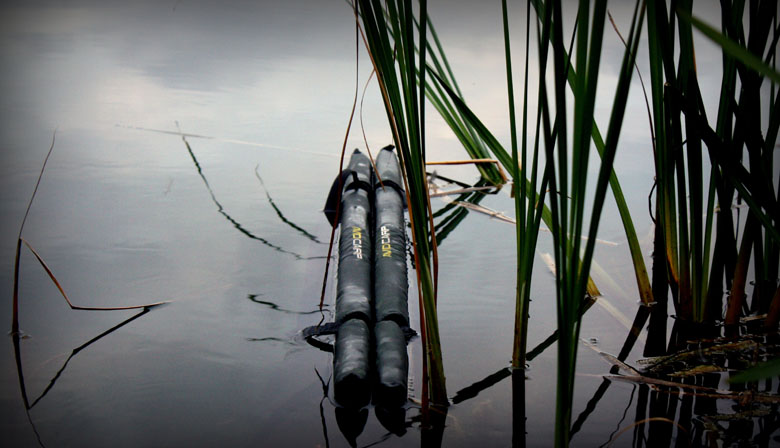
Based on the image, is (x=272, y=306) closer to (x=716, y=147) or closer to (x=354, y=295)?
(x=354, y=295)

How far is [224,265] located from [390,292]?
0.51 m

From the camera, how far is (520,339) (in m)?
1.19

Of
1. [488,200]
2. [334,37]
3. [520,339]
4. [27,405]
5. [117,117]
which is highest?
[334,37]

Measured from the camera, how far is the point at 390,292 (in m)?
1.36

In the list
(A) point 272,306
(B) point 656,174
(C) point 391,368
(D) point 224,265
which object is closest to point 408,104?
(C) point 391,368

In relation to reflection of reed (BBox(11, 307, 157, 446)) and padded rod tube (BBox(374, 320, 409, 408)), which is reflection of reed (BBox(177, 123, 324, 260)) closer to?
reflection of reed (BBox(11, 307, 157, 446))

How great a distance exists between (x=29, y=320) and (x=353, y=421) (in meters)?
0.72

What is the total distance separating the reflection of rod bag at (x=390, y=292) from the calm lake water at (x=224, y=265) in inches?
2.3

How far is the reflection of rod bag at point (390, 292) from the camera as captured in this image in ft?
3.56

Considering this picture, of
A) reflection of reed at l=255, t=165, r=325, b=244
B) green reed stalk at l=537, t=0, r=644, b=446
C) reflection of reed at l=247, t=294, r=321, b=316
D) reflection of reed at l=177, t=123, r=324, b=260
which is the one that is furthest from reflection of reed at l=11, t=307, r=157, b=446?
green reed stalk at l=537, t=0, r=644, b=446

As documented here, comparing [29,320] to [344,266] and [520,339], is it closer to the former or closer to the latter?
[344,266]

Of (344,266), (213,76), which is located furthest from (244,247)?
(213,76)

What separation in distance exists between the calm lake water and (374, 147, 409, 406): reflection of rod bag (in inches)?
2.3

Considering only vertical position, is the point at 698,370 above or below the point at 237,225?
below
